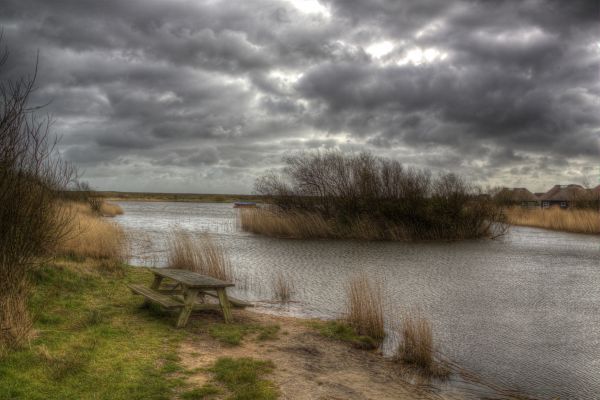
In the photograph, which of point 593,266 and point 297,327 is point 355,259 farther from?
point 297,327

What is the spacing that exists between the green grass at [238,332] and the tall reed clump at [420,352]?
2.02 m

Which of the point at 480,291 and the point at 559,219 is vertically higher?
the point at 559,219

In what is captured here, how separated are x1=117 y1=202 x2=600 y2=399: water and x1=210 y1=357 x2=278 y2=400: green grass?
3180 millimetres

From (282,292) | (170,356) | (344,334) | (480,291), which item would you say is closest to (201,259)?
(282,292)

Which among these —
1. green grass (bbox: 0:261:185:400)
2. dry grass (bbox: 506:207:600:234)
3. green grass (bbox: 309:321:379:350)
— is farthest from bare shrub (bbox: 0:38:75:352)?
dry grass (bbox: 506:207:600:234)

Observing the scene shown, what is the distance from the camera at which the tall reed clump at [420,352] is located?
274 inches

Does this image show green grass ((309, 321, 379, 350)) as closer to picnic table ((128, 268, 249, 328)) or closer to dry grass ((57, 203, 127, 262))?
picnic table ((128, 268, 249, 328))

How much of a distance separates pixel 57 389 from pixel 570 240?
1112 inches

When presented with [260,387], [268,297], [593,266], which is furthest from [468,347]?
[593,266]

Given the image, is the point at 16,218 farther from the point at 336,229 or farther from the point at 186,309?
the point at 336,229

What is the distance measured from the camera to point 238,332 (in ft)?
25.8

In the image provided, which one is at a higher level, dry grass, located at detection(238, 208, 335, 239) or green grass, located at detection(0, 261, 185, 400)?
dry grass, located at detection(238, 208, 335, 239)

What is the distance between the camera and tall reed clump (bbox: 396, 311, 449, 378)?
6.96 metres

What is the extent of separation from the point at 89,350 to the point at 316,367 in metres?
2.90
